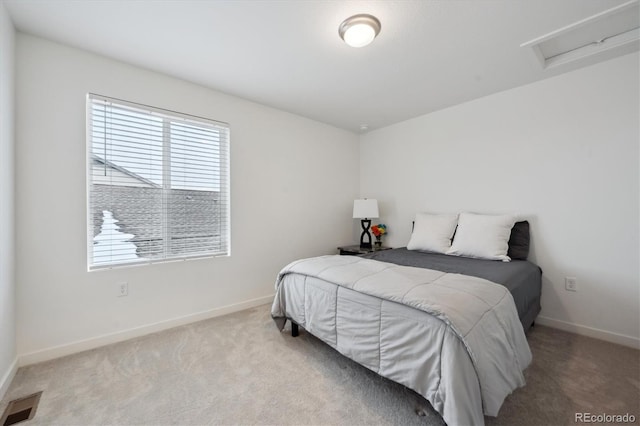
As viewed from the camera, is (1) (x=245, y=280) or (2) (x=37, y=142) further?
(1) (x=245, y=280)

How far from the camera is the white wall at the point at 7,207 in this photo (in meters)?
1.61

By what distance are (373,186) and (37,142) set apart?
3650 millimetres

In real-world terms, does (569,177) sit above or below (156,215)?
above

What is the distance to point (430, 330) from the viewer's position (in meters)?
1.28

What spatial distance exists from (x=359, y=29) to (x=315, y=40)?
38 centimetres

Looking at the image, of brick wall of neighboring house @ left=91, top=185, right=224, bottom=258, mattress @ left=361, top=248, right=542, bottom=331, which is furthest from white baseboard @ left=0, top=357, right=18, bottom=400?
mattress @ left=361, top=248, right=542, bottom=331

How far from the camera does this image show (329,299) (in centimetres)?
181

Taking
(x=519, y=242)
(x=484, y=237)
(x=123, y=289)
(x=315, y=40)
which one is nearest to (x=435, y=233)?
(x=484, y=237)

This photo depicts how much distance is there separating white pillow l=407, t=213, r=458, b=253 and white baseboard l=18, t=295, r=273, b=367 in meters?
2.07

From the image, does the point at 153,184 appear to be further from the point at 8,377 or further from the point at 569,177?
the point at 569,177

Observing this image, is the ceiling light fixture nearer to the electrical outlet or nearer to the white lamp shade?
the white lamp shade

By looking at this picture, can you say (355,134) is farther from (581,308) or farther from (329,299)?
(581,308)

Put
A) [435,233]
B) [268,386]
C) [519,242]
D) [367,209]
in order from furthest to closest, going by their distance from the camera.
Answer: [367,209] < [435,233] < [519,242] < [268,386]

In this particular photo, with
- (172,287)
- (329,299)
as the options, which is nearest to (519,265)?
(329,299)
